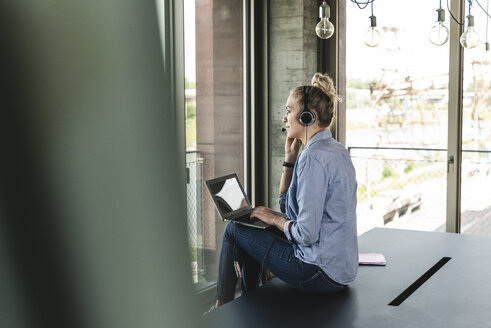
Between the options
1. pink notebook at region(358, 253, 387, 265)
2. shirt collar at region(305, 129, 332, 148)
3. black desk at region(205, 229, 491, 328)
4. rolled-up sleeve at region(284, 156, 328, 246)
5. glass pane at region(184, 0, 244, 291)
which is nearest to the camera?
black desk at region(205, 229, 491, 328)

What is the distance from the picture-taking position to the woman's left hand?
247 cm

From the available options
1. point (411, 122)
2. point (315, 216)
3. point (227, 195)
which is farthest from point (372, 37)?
point (411, 122)

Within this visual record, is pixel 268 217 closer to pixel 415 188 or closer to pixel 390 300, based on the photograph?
pixel 390 300

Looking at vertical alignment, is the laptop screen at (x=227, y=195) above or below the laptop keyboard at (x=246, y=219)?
above

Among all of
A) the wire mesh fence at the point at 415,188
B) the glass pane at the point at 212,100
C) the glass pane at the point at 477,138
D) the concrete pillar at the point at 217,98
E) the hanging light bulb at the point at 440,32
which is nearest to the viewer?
the hanging light bulb at the point at 440,32

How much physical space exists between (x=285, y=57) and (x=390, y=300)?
2.64m

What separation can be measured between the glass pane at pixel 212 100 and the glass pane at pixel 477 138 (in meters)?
1.58

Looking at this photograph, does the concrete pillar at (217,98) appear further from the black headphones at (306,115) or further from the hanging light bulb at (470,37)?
the hanging light bulb at (470,37)

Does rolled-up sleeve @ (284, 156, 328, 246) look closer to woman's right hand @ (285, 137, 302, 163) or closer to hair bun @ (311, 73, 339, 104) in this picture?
hair bun @ (311, 73, 339, 104)

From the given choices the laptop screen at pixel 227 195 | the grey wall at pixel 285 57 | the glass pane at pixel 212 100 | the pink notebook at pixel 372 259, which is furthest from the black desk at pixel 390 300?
the grey wall at pixel 285 57

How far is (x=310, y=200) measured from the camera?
2203mm

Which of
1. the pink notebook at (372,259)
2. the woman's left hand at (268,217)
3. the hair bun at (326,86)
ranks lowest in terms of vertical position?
the pink notebook at (372,259)

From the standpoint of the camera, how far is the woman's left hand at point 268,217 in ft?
8.10

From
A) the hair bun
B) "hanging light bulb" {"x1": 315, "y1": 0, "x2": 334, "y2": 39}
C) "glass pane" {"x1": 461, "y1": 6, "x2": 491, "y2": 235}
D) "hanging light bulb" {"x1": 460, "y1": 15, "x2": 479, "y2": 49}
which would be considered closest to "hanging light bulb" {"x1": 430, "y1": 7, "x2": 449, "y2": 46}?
"hanging light bulb" {"x1": 460, "y1": 15, "x2": 479, "y2": 49}
